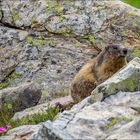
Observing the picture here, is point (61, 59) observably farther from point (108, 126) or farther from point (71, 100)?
point (108, 126)

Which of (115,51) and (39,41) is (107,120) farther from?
(39,41)

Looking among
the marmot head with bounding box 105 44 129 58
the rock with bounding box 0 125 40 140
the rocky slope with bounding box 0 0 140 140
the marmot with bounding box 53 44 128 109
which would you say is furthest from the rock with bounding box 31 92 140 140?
the rocky slope with bounding box 0 0 140 140

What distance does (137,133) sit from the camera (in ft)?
19.2

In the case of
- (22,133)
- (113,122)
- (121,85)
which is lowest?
(22,133)

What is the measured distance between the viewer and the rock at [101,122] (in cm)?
583

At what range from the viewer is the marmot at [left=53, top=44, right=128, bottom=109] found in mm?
11398

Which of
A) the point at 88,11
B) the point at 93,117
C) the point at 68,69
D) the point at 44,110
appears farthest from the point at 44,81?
the point at 93,117

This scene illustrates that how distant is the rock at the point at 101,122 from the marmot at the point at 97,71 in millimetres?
4159

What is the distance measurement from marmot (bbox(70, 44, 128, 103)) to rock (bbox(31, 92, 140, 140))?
4.16 meters

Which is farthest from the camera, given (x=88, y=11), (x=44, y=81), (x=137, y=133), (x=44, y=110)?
(x=88, y=11)

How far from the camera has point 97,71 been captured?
1171 cm

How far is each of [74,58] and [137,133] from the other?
8506 mm

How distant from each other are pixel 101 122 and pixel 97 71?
5464 millimetres

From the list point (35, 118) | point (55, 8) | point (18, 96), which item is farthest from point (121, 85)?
point (55, 8)
